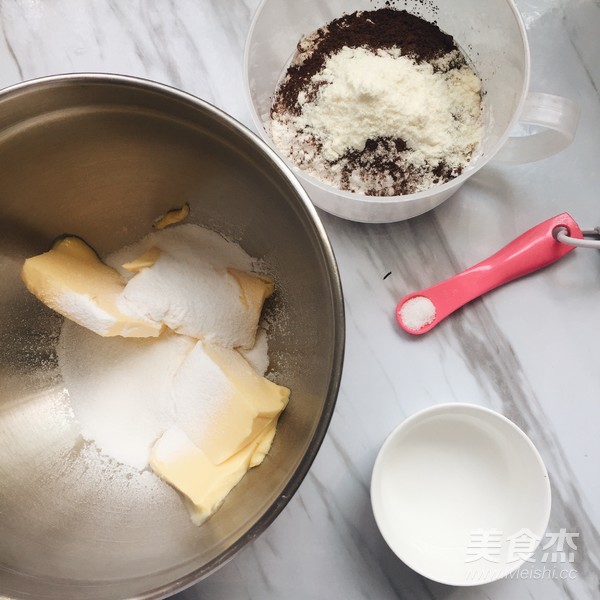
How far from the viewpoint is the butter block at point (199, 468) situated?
2.46 feet

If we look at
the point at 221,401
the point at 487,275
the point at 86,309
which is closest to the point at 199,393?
the point at 221,401

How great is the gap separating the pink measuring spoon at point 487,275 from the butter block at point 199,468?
26cm

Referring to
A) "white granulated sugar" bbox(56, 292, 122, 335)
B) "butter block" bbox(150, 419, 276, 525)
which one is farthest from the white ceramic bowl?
"white granulated sugar" bbox(56, 292, 122, 335)

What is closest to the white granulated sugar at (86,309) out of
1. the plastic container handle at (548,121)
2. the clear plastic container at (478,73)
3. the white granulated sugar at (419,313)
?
the clear plastic container at (478,73)

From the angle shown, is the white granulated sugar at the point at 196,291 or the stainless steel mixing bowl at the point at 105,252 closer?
the stainless steel mixing bowl at the point at 105,252

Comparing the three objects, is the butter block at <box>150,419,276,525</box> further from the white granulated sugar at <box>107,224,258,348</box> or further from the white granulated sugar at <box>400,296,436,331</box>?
the white granulated sugar at <box>400,296,436,331</box>

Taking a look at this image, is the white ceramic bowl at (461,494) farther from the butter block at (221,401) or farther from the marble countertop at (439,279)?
the butter block at (221,401)

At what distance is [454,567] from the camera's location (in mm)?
830

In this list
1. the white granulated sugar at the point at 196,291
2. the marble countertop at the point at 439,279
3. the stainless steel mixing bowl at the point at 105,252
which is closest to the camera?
the stainless steel mixing bowl at the point at 105,252

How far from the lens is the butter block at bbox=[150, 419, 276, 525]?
0.75 meters

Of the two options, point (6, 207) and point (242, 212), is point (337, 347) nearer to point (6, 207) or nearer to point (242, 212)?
point (242, 212)

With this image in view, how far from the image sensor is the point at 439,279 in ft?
2.97

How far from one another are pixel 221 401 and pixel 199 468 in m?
0.09

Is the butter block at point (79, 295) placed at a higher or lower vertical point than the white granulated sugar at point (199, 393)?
higher
